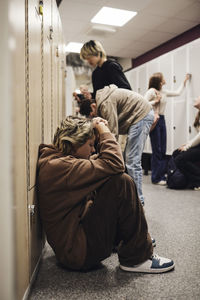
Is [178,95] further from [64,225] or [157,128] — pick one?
[64,225]

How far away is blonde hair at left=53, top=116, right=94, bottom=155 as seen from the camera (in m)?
1.39

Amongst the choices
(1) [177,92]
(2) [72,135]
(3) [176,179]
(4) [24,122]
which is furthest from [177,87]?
(4) [24,122]

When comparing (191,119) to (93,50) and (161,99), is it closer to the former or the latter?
(161,99)

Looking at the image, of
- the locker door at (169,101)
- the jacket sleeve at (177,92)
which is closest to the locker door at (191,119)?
the jacket sleeve at (177,92)

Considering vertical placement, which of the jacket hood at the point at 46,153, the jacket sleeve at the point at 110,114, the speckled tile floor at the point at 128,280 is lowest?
the speckled tile floor at the point at 128,280

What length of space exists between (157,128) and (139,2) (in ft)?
6.23

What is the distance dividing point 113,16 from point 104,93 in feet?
10.8

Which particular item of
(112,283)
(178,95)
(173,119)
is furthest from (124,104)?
(173,119)

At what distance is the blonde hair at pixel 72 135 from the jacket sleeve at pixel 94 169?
4.2 inches

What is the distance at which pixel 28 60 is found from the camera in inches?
45.9

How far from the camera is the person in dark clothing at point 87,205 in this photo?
1.29 m

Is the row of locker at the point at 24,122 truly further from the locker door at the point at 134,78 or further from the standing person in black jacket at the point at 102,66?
the locker door at the point at 134,78

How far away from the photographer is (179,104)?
477 cm

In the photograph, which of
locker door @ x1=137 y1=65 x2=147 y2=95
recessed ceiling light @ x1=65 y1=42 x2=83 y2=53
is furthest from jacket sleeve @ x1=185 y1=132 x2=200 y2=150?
recessed ceiling light @ x1=65 y1=42 x2=83 y2=53
